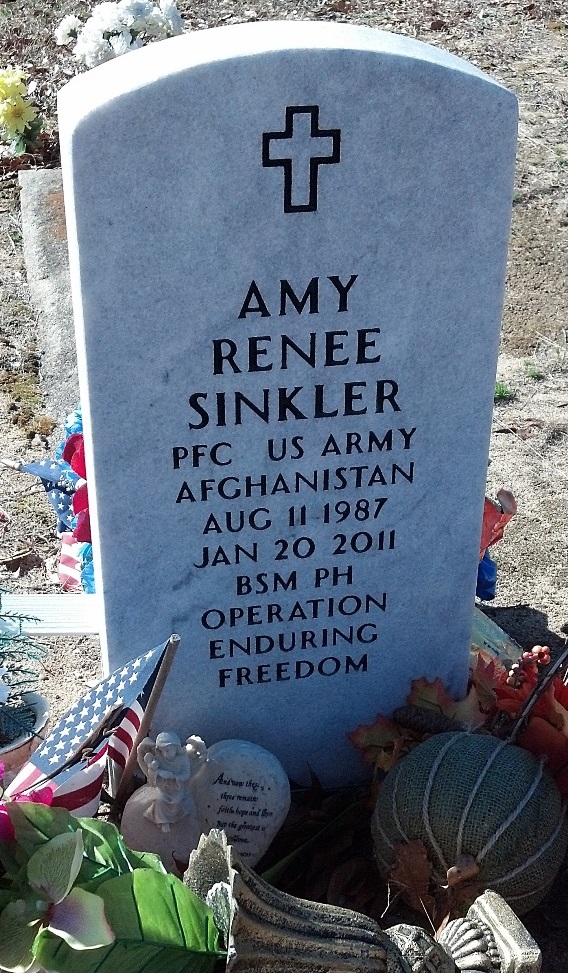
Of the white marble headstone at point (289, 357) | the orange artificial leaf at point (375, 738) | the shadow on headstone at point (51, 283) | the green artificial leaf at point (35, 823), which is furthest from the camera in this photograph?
the shadow on headstone at point (51, 283)

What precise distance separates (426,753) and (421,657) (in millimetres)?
440

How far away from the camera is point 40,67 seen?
797 centimetres

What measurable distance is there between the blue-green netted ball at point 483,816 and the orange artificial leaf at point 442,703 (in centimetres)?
34

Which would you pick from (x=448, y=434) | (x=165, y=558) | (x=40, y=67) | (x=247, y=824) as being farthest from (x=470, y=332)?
(x=40, y=67)

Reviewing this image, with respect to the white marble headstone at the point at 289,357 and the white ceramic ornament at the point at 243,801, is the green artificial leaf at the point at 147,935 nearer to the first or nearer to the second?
the white ceramic ornament at the point at 243,801

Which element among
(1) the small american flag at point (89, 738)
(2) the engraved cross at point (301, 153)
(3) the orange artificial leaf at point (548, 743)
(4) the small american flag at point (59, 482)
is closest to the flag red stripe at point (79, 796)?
(1) the small american flag at point (89, 738)

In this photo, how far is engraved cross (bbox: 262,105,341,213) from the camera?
2438mm

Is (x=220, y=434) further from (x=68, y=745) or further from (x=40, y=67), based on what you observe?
(x=40, y=67)

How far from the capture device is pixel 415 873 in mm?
2670

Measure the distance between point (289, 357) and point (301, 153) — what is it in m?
0.48

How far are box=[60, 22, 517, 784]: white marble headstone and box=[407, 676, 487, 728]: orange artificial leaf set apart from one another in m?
0.06

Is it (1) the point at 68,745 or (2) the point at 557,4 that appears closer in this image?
(1) the point at 68,745

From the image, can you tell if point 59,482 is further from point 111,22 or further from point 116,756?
point 111,22

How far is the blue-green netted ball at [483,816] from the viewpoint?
2.63 meters
